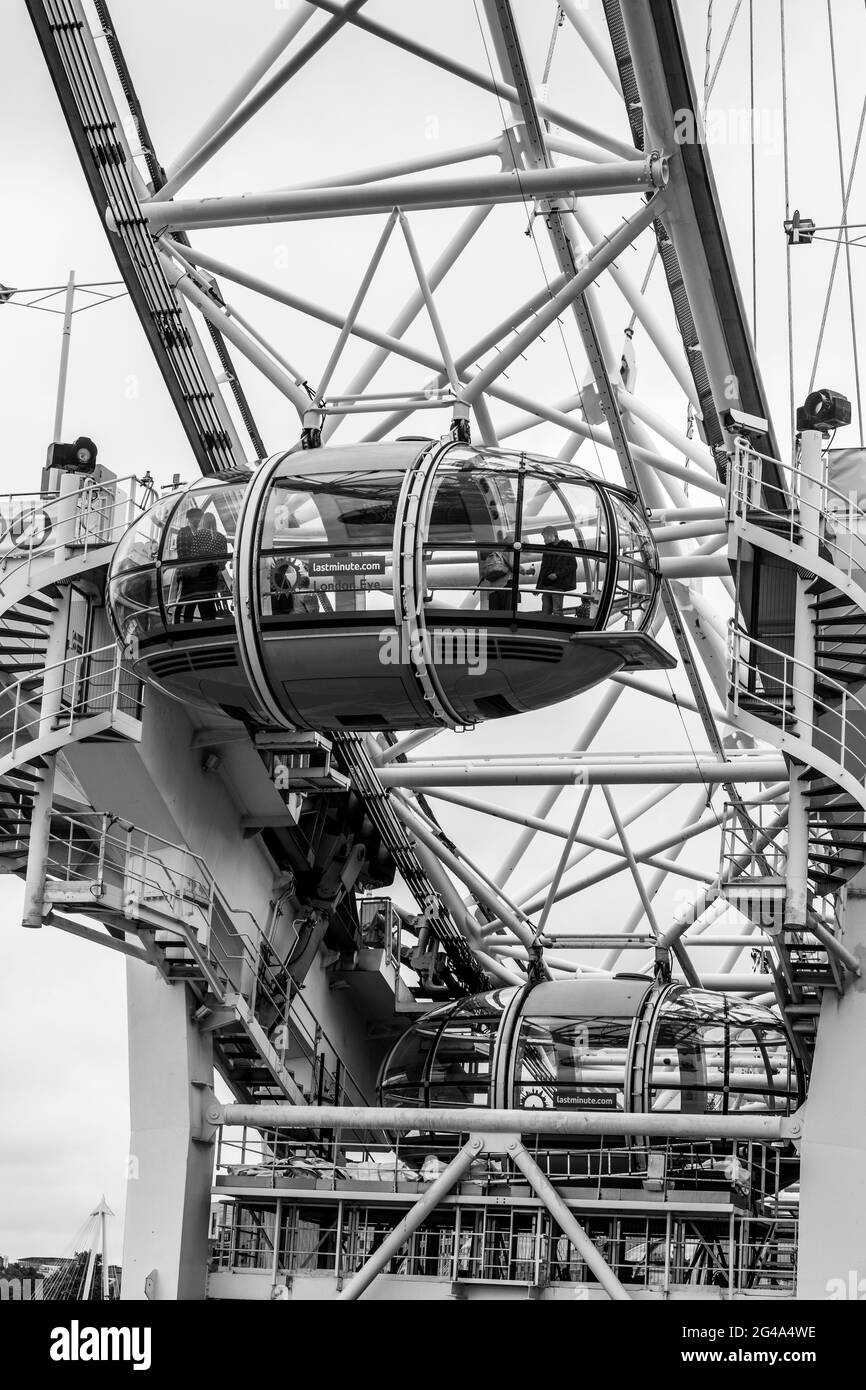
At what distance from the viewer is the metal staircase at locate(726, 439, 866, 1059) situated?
25.5m

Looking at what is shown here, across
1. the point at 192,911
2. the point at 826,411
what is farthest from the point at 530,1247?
the point at 826,411

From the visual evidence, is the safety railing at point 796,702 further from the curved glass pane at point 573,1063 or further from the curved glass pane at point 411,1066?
the curved glass pane at point 411,1066

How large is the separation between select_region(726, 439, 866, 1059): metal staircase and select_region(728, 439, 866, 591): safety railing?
18mm

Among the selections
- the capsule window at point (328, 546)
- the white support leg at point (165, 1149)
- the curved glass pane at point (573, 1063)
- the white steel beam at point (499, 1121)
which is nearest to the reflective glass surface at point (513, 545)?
the capsule window at point (328, 546)

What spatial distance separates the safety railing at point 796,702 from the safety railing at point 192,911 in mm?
8927

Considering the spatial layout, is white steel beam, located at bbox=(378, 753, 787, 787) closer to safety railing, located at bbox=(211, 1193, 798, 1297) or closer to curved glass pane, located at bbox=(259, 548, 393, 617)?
safety railing, located at bbox=(211, 1193, 798, 1297)

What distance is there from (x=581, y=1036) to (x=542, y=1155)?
2.21 metres

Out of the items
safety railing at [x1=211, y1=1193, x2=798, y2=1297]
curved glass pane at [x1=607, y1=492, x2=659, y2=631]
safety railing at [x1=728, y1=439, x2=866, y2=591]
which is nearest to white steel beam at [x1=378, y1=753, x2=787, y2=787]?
safety railing at [x1=211, y1=1193, x2=798, y2=1297]

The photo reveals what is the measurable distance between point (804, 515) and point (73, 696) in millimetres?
10210

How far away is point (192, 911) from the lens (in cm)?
2956

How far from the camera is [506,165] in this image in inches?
1081

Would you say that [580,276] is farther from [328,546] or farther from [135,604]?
[135,604]
